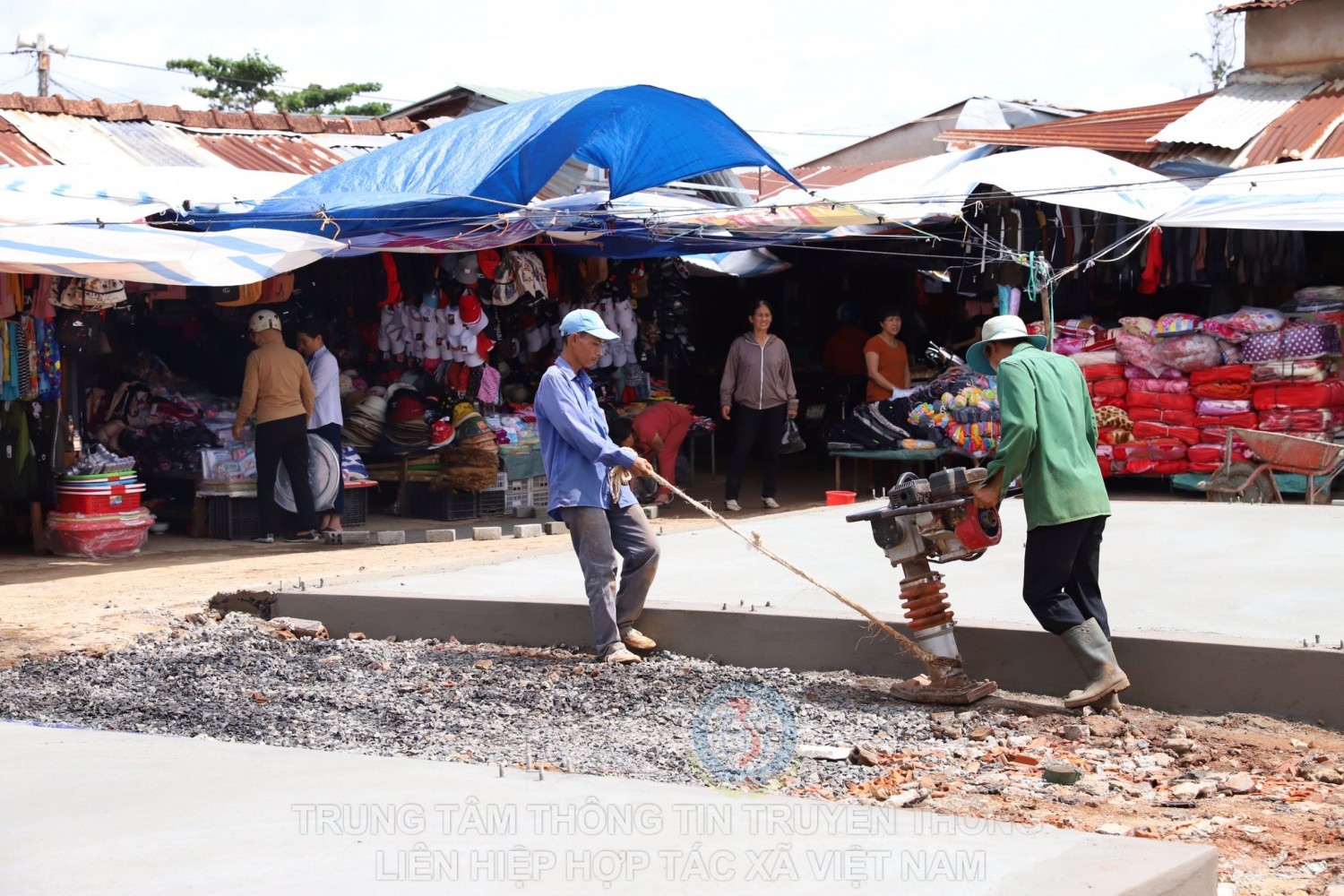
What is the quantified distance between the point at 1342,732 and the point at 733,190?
9.57 meters

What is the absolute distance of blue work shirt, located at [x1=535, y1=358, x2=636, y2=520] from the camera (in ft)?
22.8

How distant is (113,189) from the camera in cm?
1111

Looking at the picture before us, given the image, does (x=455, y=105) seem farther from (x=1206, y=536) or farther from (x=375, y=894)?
(x=375, y=894)

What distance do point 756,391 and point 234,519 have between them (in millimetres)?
4745

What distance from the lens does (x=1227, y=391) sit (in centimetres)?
1315

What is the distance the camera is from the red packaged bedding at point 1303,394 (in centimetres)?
1278

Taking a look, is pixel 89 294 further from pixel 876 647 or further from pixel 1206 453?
pixel 1206 453

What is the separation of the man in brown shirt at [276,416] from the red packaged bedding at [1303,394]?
8.24 m

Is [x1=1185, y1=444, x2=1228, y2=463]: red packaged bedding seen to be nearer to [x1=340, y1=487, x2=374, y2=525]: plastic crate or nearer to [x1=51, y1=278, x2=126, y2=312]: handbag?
[x1=340, y1=487, x2=374, y2=525]: plastic crate

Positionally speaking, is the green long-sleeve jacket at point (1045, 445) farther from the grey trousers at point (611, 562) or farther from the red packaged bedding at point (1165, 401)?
the red packaged bedding at point (1165, 401)

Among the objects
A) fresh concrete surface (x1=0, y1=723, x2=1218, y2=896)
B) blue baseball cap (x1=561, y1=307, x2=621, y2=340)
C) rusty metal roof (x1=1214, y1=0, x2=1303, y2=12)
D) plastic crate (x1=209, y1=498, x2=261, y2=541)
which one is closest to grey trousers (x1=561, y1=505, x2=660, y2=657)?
blue baseball cap (x1=561, y1=307, x2=621, y2=340)

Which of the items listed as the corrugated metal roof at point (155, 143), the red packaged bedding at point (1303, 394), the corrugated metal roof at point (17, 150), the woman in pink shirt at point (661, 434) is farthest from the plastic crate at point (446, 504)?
the red packaged bedding at point (1303, 394)

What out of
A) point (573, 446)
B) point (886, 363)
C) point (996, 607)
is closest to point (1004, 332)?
point (996, 607)

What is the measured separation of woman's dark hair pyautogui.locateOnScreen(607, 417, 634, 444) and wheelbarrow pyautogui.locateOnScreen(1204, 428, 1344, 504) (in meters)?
5.39
